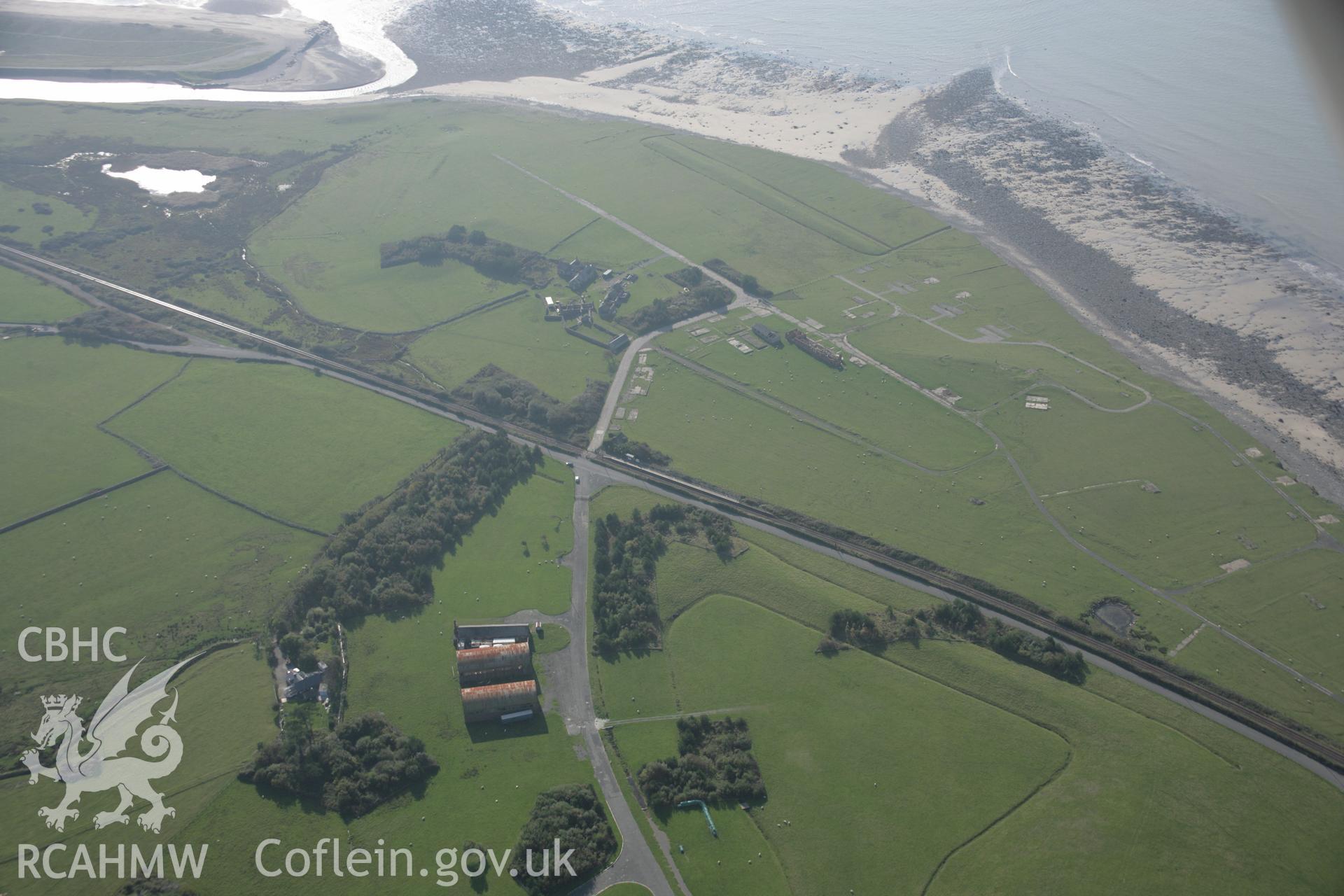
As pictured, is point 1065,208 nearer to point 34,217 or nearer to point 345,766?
point 345,766

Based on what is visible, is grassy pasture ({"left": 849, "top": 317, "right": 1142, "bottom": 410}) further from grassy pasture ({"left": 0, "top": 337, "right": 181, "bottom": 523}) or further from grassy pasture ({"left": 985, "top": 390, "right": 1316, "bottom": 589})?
grassy pasture ({"left": 0, "top": 337, "right": 181, "bottom": 523})

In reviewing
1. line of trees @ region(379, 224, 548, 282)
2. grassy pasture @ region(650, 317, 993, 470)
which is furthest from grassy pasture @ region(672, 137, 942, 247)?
line of trees @ region(379, 224, 548, 282)

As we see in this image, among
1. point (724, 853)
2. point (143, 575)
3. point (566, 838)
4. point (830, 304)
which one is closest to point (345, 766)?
point (566, 838)

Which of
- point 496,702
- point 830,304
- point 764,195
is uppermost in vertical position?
point 764,195

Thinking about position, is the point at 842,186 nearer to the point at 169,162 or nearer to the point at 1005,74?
the point at 1005,74

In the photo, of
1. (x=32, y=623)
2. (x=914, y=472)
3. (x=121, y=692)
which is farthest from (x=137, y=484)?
(x=914, y=472)

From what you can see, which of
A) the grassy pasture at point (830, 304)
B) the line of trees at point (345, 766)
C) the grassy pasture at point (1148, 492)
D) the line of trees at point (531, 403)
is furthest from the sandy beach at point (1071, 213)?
the line of trees at point (345, 766)
